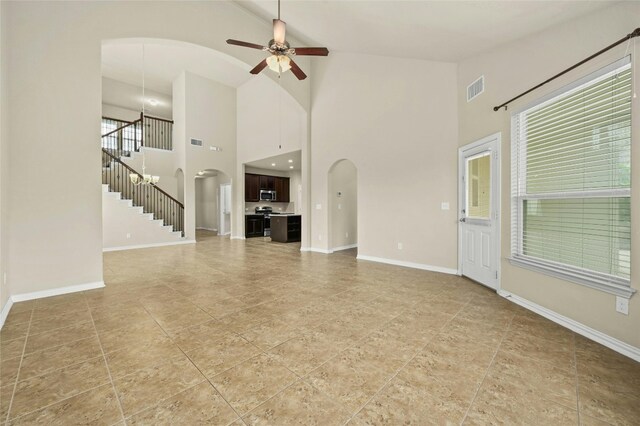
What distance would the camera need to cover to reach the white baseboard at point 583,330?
82.9 inches

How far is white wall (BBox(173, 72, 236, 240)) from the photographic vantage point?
8.82 meters

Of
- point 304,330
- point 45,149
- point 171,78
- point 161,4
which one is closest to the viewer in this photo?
point 304,330

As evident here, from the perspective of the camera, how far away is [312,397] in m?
1.61

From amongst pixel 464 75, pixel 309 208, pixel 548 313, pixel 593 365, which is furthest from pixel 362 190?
pixel 593 365

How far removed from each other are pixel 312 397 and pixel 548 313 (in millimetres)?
2771

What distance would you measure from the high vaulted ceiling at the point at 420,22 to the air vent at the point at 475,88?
421mm

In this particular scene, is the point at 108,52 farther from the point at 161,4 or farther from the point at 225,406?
the point at 225,406

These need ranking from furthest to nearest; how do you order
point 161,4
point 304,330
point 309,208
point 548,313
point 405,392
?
1. point 309,208
2. point 161,4
3. point 548,313
4. point 304,330
5. point 405,392

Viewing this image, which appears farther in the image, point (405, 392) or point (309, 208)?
point (309, 208)

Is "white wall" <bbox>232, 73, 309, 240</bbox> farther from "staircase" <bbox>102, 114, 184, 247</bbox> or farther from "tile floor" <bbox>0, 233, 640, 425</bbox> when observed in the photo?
"tile floor" <bbox>0, 233, 640, 425</bbox>

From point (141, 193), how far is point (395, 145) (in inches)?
313

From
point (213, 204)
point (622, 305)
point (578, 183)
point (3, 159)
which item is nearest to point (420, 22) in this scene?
point (578, 183)

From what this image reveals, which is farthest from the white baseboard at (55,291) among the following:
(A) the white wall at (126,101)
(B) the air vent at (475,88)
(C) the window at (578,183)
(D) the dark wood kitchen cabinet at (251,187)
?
(A) the white wall at (126,101)

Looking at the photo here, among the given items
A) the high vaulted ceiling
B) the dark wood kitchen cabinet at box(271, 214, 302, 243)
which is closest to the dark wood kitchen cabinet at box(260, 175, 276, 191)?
the dark wood kitchen cabinet at box(271, 214, 302, 243)
